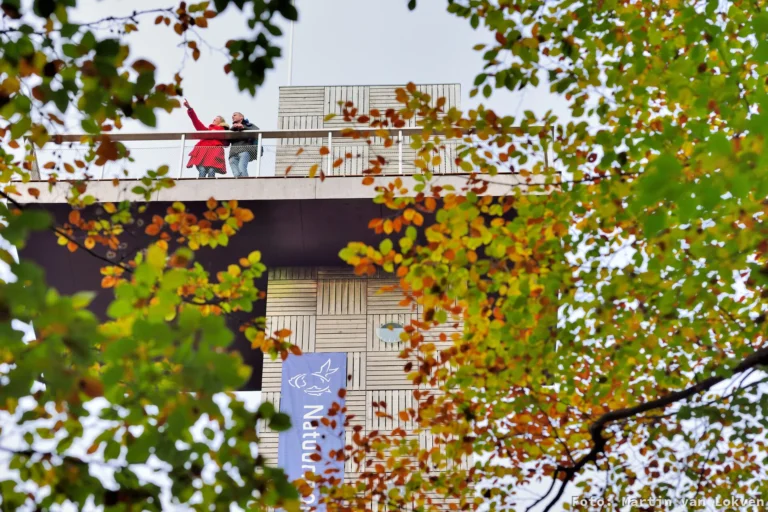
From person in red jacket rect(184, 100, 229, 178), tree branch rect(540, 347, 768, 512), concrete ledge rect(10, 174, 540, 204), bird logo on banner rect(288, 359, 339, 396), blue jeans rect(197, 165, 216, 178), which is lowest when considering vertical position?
tree branch rect(540, 347, 768, 512)

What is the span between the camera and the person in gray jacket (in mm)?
11328

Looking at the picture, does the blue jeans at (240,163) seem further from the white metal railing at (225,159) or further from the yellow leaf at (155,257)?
the yellow leaf at (155,257)

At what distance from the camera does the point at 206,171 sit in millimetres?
11289

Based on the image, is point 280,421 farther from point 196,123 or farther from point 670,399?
point 196,123

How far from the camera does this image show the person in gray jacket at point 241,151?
37.2ft

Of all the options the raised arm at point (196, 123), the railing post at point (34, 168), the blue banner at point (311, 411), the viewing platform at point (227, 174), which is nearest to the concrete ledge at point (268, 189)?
the viewing platform at point (227, 174)

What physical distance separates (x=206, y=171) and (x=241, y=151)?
56 cm

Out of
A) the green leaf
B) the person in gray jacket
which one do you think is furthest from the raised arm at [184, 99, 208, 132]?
the green leaf

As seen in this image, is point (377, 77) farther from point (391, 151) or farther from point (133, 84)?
point (133, 84)

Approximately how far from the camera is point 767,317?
13.5 ft

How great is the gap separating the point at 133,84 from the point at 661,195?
1987mm

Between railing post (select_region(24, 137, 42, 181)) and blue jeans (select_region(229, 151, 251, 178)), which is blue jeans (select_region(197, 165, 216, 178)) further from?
railing post (select_region(24, 137, 42, 181))

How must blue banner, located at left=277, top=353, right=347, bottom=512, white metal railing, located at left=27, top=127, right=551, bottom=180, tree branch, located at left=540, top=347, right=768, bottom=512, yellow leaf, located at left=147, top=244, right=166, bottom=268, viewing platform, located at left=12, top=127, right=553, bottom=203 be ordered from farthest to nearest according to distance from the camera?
viewing platform, located at left=12, top=127, right=553, bottom=203
white metal railing, located at left=27, top=127, right=551, bottom=180
blue banner, located at left=277, top=353, right=347, bottom=512
tree branch, located at left=540, top=347, right=768, bottom=512
yellow leaf, located at left=147, top=244, right=166, bottom=268

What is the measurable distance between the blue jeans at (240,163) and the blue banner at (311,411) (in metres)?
2.67
